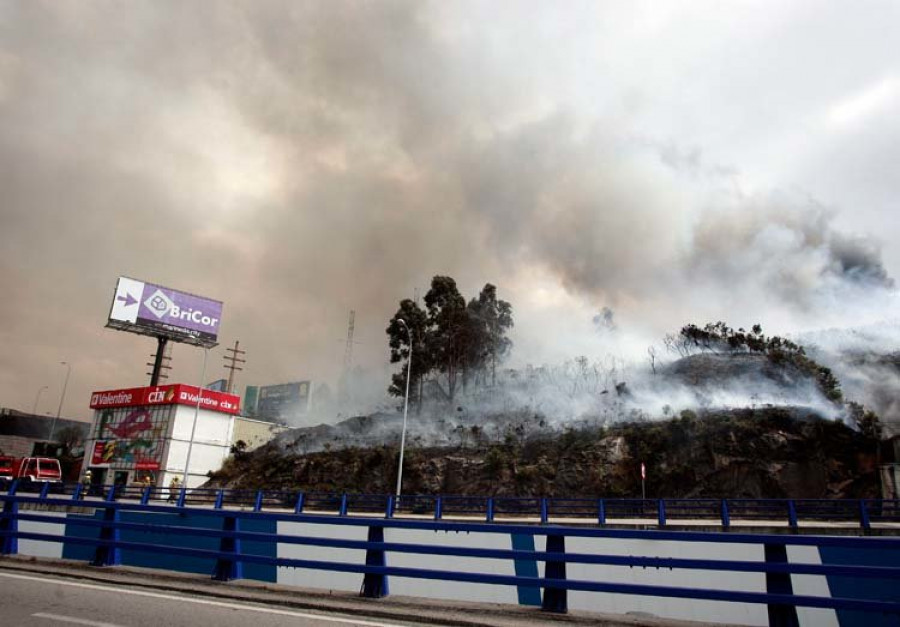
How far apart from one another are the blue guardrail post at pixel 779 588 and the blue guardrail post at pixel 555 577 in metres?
2.30

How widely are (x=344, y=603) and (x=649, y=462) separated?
39.5m

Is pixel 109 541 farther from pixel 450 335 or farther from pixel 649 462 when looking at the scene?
pixel 450 335

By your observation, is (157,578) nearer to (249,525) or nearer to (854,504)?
(249,525)

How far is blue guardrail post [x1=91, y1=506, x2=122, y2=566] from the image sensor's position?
9695mm

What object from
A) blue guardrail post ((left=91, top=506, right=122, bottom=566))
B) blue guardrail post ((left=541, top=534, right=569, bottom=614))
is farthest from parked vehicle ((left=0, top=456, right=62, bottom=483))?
blue guardrail post ((left=541, top=534, right=569, bottom=614))

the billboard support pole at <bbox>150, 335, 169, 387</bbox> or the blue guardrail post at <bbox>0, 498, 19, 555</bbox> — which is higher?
the billboard support pole at <bbox>150, 335, 169, 387</bbox>

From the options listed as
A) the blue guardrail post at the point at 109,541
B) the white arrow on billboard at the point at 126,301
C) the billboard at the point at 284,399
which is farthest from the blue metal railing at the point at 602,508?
the billboard at the point at 284,399

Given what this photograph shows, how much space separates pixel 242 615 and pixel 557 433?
47978 mm

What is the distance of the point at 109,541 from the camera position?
9641 mm

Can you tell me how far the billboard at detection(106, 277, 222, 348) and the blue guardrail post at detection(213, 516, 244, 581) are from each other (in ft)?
201

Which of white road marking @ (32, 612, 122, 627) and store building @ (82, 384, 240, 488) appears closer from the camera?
white road marking @ (32, 612, 122, 627)

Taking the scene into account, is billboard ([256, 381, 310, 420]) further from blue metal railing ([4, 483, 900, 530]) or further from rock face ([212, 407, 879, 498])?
blue metal railing ([4, 483, 900, 530])

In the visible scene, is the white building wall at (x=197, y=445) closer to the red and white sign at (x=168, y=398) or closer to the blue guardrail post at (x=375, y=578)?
the red and white sign at (x=168, y=398)

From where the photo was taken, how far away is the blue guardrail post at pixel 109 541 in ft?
31.8
